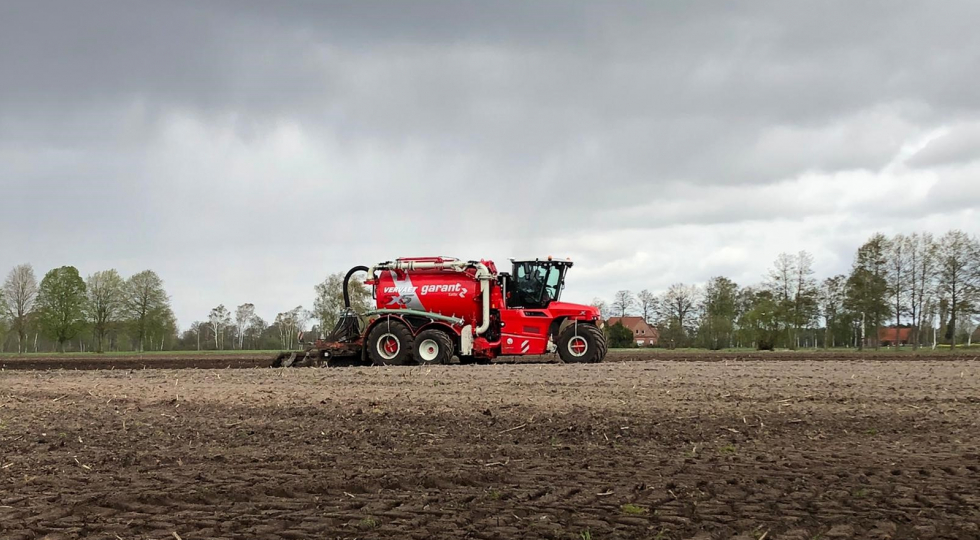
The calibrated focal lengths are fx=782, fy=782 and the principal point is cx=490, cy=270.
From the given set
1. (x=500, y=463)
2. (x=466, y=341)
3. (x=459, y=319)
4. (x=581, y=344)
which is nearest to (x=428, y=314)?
(x=459, y=319)

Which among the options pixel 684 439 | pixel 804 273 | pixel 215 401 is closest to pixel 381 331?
pixel 215 401

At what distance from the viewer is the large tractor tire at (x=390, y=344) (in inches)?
837

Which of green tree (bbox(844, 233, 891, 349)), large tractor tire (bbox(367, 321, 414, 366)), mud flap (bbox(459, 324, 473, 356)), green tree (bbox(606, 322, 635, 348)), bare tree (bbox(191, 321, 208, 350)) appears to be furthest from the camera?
bare tree (bbox(191, 321, 208, 350))

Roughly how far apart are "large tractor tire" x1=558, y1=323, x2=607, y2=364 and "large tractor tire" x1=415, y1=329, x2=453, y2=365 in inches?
123

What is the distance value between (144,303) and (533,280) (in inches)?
1710

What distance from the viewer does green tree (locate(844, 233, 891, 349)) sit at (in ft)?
148

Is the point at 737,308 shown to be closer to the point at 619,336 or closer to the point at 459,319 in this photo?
the point at 619,336

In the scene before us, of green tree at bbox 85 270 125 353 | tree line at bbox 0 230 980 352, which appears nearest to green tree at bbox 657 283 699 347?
tree line at bbox 0 230 980 352

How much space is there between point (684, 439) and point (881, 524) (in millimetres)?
3089

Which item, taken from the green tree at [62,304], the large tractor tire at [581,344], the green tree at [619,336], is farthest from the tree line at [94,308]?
the large tractor tire at [581,344]

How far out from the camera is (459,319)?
2173 cm

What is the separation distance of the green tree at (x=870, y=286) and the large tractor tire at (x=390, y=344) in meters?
33.5

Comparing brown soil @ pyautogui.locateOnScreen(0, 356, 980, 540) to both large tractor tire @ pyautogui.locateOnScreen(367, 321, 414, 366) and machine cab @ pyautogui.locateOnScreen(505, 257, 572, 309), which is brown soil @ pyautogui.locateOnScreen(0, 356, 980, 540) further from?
machine cab @ pyautogui.locateOnScreen(505, 257, 572, 309)

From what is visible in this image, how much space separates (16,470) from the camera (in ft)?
22.6
